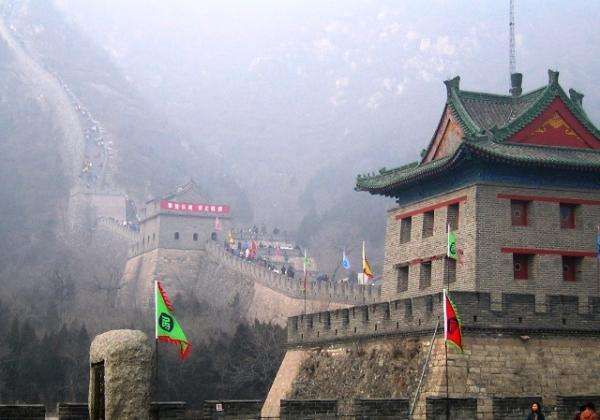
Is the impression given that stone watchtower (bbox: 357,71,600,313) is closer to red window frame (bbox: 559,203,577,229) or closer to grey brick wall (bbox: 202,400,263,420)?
red window frame (bbox: 559,203,577,229)

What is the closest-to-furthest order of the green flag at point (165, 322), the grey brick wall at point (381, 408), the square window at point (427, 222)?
the grey brick wall at point (381, 408), the green flag at point (165, 322), the square window at point (427, 222)

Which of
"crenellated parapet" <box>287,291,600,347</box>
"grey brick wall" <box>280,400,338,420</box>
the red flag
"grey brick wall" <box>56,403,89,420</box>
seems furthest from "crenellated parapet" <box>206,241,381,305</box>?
"grey brick wall" <box>56,403,89,420</box>

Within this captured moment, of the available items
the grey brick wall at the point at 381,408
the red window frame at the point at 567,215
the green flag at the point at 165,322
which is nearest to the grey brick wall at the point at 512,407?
the grey brick wall at the point at 381,408

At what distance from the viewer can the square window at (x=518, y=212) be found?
99.7 ft

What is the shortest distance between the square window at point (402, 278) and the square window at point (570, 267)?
4.85 metres

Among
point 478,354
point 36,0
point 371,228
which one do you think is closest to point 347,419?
point 478,354

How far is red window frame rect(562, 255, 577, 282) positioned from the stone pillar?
15368mm

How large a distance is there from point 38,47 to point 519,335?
13767 centimetres

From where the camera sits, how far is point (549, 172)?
101 feet

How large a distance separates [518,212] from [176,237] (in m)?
57.3

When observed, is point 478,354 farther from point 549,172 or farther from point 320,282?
point 320,282

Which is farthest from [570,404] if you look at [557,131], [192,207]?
[192,207]

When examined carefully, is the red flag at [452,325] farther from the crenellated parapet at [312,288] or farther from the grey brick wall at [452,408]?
the crenellated parapet at [312,288]

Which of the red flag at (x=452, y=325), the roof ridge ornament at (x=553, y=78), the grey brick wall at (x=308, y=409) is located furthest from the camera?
the roof ridge ornament at (x=553, y=78)
